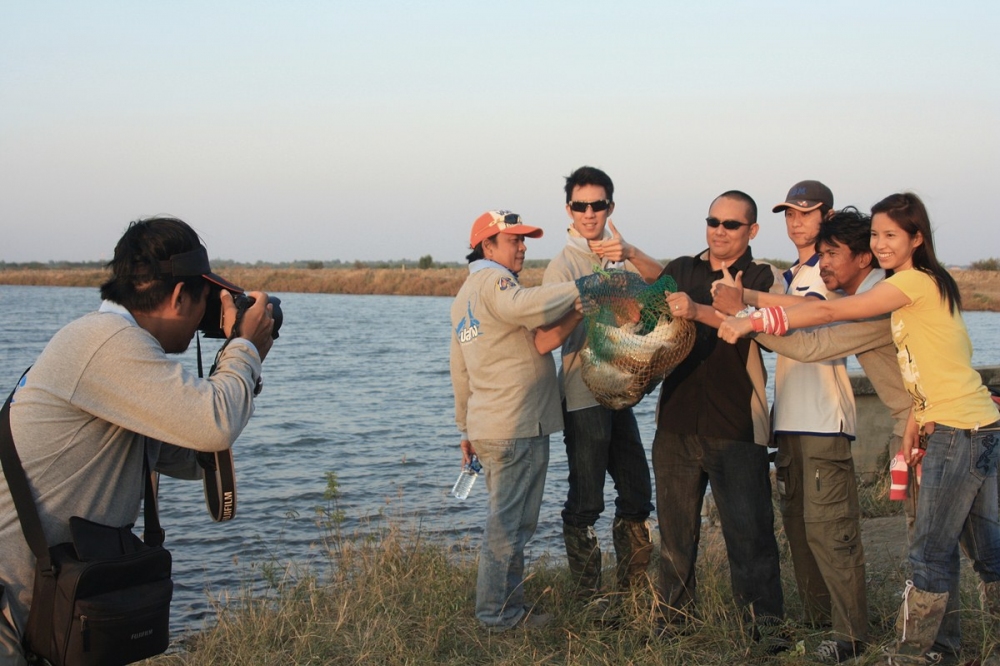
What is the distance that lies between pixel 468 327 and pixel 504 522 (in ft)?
3.60

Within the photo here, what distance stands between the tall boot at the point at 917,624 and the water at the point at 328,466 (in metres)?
3.72

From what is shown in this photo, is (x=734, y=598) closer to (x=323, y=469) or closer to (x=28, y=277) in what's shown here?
(x=323, y=469)

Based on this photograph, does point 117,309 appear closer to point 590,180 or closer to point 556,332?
point 556,332

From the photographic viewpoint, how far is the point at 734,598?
498 centimetres

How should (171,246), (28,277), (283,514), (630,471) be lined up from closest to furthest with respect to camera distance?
(171,246) → (630,471) → (283,514) → (28,277)

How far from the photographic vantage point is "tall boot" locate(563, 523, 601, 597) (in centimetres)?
556

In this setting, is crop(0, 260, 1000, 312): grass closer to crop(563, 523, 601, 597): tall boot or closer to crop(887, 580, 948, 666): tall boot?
crop(563, 523, 601, 597): tall boot

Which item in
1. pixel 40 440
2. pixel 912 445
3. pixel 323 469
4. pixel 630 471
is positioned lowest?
pixel 323 469

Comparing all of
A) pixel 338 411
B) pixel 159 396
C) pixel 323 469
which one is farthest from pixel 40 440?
pixel 338 411

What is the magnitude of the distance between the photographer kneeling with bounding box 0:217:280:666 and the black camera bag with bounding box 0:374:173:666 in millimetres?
56

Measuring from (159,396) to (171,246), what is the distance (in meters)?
0.54

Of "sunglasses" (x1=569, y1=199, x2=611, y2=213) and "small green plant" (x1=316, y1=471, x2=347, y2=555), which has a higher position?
"sunglasses" (x1=569, y1=199, x2=611, y2=213)

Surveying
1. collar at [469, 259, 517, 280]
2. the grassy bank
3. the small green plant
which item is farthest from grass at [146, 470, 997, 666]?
the grassy bank

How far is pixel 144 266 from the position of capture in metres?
3.14
